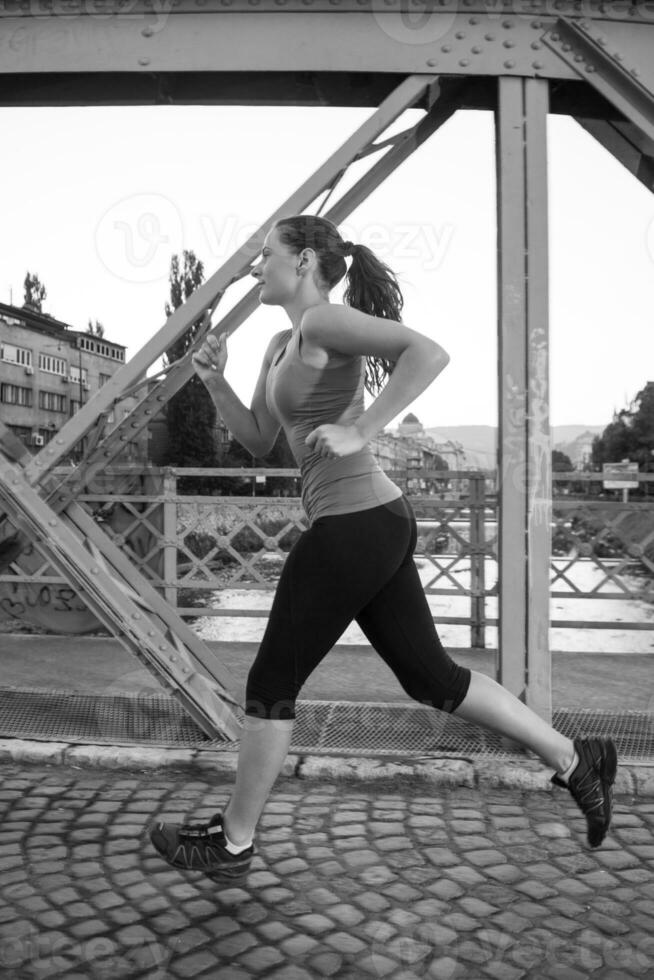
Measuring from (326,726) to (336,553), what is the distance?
2.22 m

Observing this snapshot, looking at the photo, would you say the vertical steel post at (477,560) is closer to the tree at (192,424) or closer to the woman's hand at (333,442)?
the woman's hand at (333,442)

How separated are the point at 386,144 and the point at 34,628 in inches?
226

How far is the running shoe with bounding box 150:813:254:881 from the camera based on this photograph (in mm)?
2717

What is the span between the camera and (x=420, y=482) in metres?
7.95

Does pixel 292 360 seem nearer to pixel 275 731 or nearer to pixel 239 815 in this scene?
pixel 275 731

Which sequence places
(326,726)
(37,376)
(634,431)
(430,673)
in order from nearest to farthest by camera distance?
1. (430,673)
2. (326,726)
3. (37,376)
4. (634,431)

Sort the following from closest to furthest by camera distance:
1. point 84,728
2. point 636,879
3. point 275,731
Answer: point 275,731
point 636,879
point 84,728

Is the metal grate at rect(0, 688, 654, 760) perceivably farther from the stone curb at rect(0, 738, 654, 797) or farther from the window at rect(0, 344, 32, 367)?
the window at rect(0, 344, 32, 367)

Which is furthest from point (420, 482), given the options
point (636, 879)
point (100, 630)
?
point (636, 879)

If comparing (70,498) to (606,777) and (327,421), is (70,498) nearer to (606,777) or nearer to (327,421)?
(327,421)

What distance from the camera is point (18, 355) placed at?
61938mm

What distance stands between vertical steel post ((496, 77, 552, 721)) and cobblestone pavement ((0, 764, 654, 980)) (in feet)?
2.78

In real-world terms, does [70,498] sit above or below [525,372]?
below

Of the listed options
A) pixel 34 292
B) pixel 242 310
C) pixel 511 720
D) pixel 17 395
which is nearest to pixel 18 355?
pixel 17 395
